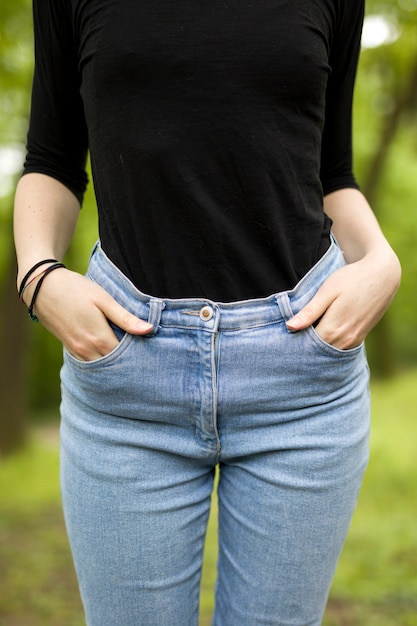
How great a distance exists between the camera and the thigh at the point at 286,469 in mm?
1213

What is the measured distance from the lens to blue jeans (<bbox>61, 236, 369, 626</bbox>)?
1203 mm

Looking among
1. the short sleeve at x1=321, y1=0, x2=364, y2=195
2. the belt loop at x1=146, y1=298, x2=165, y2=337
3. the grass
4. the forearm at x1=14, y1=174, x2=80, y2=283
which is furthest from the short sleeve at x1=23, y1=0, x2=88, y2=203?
the grass

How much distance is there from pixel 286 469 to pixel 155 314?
366mm

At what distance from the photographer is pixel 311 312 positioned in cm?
122

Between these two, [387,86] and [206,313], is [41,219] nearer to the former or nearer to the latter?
[206,313]

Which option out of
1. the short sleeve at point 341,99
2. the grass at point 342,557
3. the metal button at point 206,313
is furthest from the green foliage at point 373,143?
the metal button at point 206,313

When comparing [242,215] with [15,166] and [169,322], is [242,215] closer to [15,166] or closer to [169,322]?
[169,322]

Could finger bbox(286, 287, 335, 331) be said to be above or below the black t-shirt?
below

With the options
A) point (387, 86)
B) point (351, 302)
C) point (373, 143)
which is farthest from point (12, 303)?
point (373, 143)

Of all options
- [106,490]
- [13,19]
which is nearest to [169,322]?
[106,490]

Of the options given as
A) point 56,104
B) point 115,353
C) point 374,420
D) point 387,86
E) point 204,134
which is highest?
point 387,86

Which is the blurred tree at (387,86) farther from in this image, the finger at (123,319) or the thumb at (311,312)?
the finger at (123,319)

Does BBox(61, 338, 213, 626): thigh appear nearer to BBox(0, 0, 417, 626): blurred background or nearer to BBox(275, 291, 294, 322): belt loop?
BBox(275, 291, 294, 322): belt loop

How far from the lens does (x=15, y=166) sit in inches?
358
